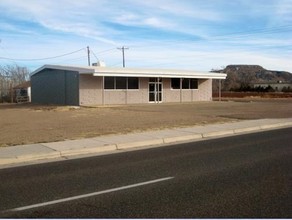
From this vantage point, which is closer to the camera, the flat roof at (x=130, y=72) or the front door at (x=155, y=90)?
the flat roof at (x=130, y=72)

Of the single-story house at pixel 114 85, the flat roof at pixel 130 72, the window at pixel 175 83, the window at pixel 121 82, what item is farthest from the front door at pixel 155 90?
the window at pixel 121 82

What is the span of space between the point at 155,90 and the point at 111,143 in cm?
2941

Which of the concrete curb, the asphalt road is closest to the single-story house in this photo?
the concrete curb

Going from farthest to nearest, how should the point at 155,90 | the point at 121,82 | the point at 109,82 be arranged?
the point at 155,90 → the point at 121,82 → the point at 109,82

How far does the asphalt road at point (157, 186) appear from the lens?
6102mm

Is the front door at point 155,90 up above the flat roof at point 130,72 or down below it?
below

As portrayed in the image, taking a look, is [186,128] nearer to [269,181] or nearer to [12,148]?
[12,148]

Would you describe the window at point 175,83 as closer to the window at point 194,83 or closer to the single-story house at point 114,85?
the single-story house at point 114,85

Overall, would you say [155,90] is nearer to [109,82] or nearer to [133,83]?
[133,83]

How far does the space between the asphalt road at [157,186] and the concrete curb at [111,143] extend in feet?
3.12

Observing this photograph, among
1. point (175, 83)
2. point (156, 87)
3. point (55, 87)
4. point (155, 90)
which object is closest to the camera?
point (55, 87)

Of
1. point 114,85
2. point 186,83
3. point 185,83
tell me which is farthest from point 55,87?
point 186,83

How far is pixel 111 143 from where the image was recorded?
12.9 meters

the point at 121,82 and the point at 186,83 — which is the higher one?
the point at 121,82
